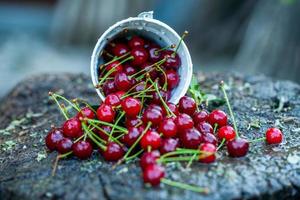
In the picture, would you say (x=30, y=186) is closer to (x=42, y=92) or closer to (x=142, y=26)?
(x=142, y=26)

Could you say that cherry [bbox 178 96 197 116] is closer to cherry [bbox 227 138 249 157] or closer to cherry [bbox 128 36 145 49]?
cherry [bbox 227 138 249 157]

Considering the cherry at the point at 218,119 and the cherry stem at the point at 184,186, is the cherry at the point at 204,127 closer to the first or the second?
the cherry at the point at 218,119

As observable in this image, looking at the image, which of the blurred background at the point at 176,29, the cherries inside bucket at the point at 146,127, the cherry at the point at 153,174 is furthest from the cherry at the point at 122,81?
the blurred background at the point at 176,29

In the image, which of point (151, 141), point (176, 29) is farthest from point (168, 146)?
point (176, 29)

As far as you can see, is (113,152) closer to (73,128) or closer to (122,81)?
(73,128)

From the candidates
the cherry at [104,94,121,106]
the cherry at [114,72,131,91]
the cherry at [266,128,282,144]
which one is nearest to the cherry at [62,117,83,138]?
the cherry at [104,94,121,106]

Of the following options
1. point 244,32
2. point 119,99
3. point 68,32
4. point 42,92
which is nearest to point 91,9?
point 68,32
